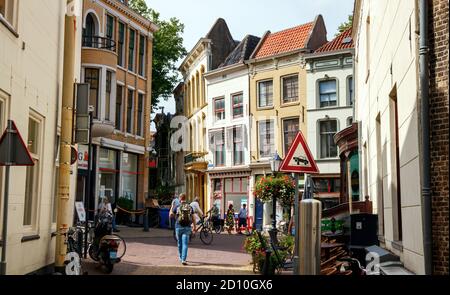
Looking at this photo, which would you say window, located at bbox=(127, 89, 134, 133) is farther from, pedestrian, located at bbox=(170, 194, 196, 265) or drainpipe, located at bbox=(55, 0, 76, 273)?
drainpipe, located at bbox=(55, 0, 76, 273)

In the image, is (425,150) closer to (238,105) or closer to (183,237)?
(183,237)

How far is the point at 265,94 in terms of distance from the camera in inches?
1473

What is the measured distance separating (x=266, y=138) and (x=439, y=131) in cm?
3041

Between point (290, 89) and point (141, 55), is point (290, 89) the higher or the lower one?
the lower one

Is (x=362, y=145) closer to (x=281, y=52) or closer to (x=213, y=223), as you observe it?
(x=213, y=223)

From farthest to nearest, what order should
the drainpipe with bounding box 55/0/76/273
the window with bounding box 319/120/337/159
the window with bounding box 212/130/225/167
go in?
the window with bounding box 212/130/225/167 → the window with bounding box 319/120/337/159 → the drainpipe with bounding box 55/0/76/273

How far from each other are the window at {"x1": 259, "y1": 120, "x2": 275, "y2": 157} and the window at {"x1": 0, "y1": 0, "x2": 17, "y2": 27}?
28.2 m

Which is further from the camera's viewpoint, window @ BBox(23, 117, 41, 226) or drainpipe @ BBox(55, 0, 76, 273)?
drainpipe @ BBox(55, 0, 76, 273)

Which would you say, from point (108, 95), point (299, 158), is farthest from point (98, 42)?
point (299, 158)

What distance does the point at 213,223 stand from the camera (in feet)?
100

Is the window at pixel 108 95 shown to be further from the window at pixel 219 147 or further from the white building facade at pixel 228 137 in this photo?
the window at pixel 219 147

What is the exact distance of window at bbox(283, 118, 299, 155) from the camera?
3562 centimetres

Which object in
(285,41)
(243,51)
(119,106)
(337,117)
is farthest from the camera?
(243,51)

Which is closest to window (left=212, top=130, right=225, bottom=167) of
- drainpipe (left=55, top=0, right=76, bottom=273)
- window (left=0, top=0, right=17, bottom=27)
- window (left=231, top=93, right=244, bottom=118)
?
window (left=231, top=93, right=244, bottom=118)
